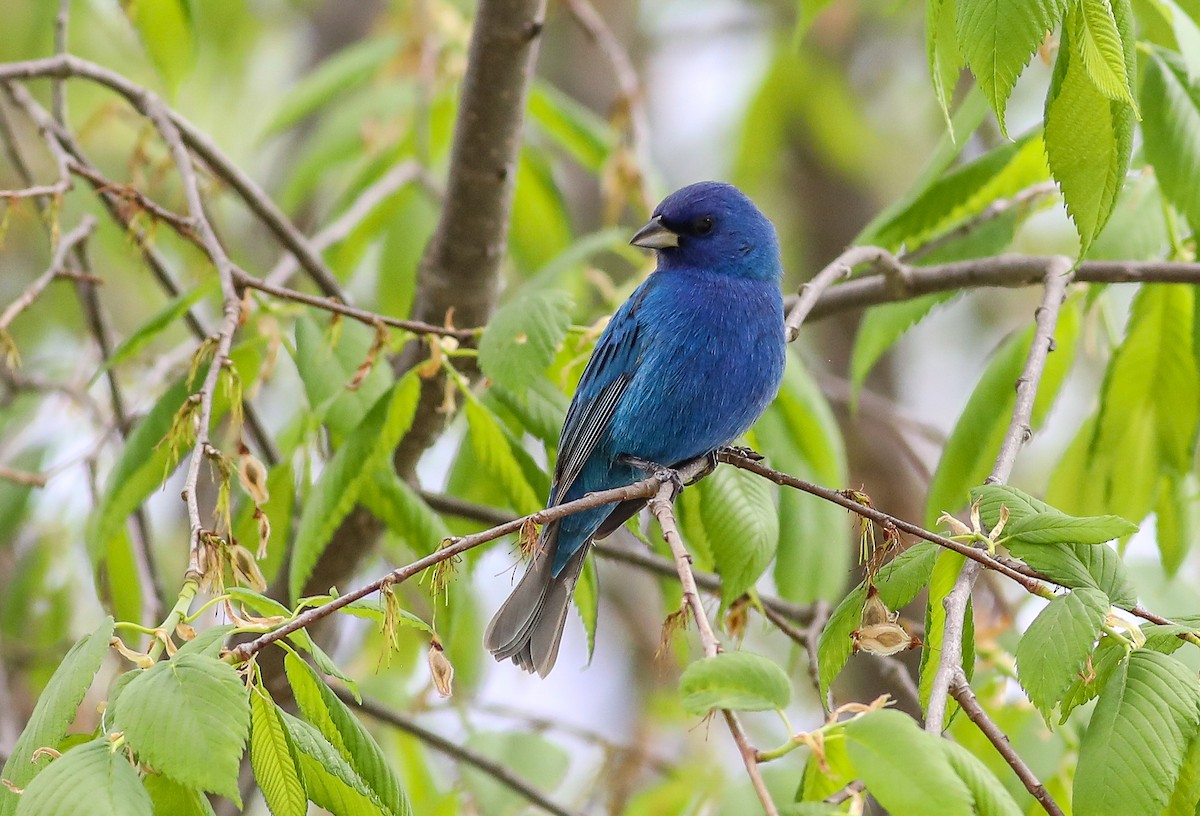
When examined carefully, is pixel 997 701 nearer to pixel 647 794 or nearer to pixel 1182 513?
pixel 1182 513

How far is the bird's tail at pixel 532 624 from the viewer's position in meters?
3.80

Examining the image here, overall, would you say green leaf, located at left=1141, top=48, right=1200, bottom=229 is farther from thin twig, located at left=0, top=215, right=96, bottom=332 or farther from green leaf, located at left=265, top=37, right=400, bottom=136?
green leaf, located at left=265, top=37, right=400, bottom=136

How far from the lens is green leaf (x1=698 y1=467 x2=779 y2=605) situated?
3.07m

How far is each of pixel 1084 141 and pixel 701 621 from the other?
1.19 meters

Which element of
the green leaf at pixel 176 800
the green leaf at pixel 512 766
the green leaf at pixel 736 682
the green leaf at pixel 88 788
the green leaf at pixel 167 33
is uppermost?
the green leaf at pixel 167 33

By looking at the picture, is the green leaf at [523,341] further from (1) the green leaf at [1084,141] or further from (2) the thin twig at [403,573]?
(1) the green leaf at [1084,141]

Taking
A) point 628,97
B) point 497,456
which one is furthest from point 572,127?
point 497,456

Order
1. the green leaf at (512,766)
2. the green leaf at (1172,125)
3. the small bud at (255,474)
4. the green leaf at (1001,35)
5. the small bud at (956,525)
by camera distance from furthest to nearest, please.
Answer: the green leaf at (512,766), the green leaf at (1172,125), the small bud at (255,474), the small bud at (956,525), the green leaf at (1001,35)

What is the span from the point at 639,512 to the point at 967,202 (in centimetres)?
144

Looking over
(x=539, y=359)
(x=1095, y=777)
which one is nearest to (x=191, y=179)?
(x=539, y=359)

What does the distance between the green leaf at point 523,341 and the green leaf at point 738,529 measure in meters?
0.57

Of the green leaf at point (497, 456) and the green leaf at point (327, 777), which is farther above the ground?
the green leaf at point (497, 456)

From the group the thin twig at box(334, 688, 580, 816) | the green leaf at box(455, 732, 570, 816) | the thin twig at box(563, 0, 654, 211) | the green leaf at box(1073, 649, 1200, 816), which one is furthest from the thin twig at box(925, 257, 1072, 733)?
the green leaf at box(455, 732, 570, 816)

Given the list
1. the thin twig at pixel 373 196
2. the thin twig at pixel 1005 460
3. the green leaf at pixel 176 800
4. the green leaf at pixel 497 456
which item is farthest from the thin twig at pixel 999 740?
the thin twig at pixel 373 196
